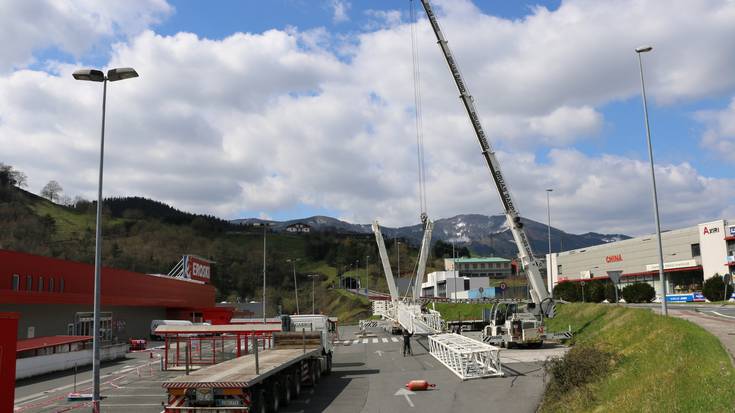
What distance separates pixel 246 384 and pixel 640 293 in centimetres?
5242

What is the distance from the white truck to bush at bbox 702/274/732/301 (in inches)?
1730

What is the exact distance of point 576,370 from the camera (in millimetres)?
15641

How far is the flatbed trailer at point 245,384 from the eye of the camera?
45.3 feet

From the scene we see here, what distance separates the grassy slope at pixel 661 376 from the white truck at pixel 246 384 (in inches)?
283

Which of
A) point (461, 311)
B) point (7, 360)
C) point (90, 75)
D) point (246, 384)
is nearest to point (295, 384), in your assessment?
point (246, 384)

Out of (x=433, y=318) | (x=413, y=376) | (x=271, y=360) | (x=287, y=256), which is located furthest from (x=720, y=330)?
(x=287, y=256)

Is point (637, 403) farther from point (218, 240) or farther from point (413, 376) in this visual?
point (218, 240)

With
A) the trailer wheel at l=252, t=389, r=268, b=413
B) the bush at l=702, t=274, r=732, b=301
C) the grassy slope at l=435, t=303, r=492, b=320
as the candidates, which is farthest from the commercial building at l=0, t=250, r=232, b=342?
the bush at l=702, t=274, r=732, b=301

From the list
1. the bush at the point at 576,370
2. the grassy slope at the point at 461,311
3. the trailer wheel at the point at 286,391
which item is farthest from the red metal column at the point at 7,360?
the grassy slope at the point at 461,311

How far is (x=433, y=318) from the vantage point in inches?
1795

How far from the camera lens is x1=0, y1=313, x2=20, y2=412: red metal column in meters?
11.0

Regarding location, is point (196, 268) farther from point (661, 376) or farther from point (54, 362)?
point (661, 376)

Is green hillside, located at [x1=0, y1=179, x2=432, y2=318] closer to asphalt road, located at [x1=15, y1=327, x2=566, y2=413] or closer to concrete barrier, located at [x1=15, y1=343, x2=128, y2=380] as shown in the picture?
concrete barrier, located at [x1=15, y1=343, x2=128, y2=380]

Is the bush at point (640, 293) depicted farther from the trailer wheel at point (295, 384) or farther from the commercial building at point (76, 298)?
the trailer wheel at point (295, 384)
